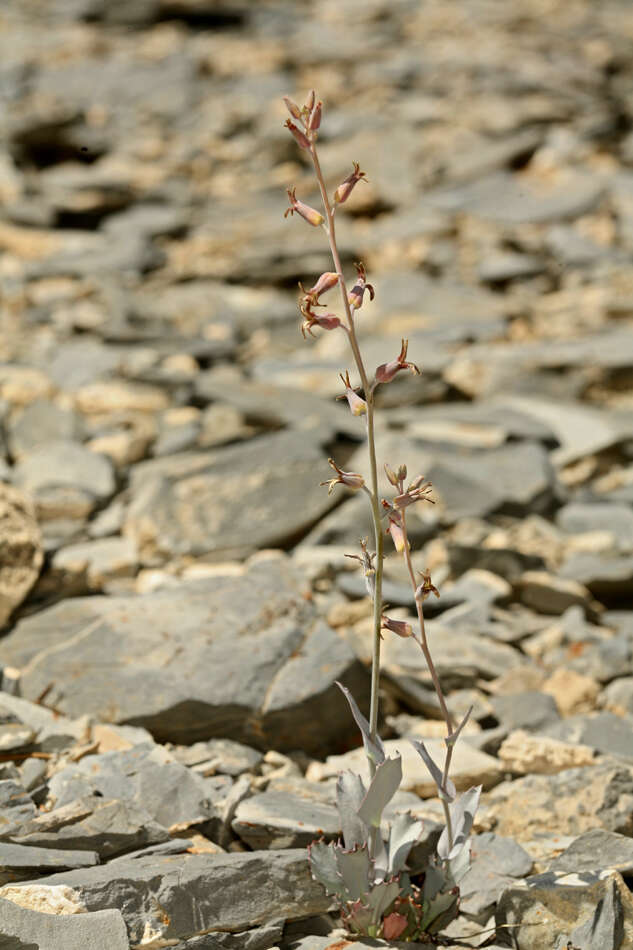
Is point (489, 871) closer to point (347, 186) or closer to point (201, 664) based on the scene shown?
point (201, 664)

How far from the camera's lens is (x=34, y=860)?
252cm

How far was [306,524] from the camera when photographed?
199 inches

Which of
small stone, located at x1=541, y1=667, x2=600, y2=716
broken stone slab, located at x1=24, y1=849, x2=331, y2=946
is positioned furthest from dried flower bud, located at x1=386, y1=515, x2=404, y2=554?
small stone, located at x1=541, y1=667, x2=600, y2=716

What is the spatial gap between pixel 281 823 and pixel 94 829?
533 millimetres

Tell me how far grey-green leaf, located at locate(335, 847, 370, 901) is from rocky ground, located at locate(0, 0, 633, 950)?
25 centimetres

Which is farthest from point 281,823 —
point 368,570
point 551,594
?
point 551,594

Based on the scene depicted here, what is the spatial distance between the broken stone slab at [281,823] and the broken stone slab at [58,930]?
0.60 metres

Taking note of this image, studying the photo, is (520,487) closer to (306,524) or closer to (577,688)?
(306,524)

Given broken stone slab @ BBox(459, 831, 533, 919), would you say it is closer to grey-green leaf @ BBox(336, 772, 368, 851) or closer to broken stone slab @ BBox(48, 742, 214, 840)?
grey-green leaf @ BBox(336, 772, 368, 851)

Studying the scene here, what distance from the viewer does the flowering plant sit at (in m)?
2.29

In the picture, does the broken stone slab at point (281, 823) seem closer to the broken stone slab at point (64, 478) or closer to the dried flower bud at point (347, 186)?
the dried flower bud at point (347, 186)

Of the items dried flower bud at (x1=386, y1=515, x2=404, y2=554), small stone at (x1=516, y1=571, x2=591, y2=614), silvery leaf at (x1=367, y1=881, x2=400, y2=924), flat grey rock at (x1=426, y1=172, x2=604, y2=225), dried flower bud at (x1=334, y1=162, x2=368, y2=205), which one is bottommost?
silvery leaf at (x1=367, y1=881, x2=400, y2=924)

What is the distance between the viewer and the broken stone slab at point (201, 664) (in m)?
3.48

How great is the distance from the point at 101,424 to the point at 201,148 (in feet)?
19.8
